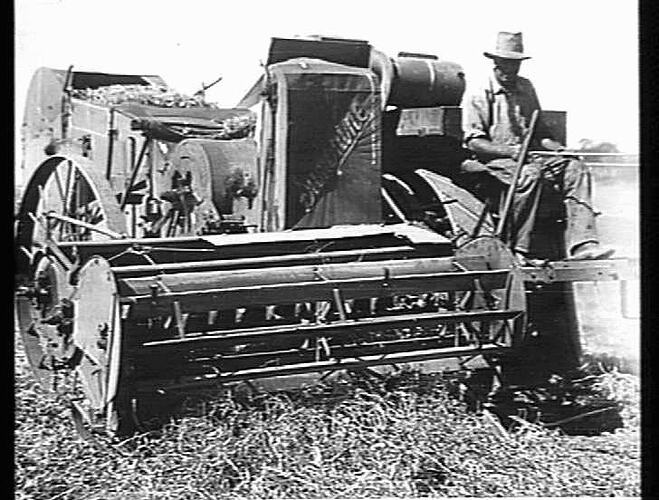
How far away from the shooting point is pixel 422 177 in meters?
2.73

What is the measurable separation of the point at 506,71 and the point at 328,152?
467 millimetres

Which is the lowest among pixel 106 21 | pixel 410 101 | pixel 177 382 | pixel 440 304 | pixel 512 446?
pixel 512 446

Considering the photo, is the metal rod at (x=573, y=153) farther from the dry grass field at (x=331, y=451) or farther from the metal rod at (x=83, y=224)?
the metal rod at (x=83, y=224)

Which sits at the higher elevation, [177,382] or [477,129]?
[477,129]

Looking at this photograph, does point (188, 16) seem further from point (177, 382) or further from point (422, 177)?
point (177, 382)

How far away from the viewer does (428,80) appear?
2.71 meters

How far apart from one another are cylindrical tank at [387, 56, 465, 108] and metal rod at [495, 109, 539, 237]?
0.61 ft

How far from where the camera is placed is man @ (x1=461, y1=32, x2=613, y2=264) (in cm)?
272

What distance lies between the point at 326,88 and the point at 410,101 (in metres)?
0.20

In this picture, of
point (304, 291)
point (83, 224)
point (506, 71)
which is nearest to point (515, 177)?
point (506, 71)

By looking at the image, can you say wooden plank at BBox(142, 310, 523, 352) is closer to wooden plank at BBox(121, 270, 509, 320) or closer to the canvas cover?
wooden plank at BBox(121, 270, 509, 320)

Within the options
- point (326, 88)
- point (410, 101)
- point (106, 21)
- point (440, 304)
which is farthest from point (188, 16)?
point (440, 304)

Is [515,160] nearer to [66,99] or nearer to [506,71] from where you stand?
[506,71]

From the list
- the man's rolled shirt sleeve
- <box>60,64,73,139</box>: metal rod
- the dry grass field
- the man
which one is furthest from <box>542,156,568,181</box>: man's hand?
<box>60,64,73,139</box>: metal rod
